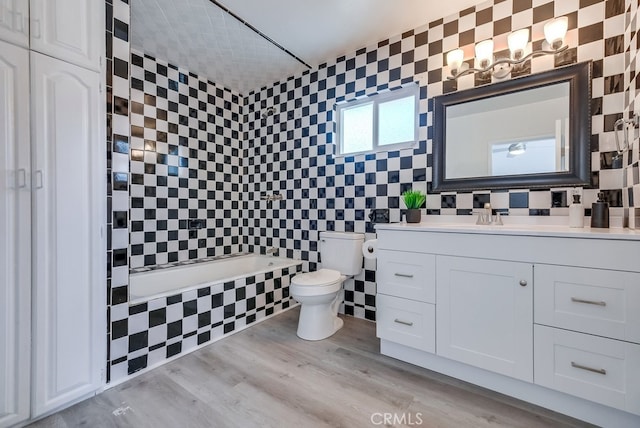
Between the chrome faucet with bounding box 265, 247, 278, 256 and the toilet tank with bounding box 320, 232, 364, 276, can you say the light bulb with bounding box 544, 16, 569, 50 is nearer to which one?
the toilet tank with bounding box 320, 232, 364, 276

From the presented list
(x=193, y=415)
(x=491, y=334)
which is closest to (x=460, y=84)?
(x=491, y=334)

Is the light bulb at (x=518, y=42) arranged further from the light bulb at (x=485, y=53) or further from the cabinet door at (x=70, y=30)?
the cabinet door at (x=70, y=30)

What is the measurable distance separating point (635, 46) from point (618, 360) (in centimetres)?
152

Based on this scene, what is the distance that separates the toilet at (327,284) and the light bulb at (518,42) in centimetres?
164

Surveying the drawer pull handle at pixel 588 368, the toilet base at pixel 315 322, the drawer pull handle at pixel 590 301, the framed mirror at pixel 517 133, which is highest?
the framed mirror at pixel 517 133

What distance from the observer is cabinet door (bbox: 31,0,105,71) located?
1.26 m

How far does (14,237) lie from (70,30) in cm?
103

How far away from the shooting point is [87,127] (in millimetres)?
1401

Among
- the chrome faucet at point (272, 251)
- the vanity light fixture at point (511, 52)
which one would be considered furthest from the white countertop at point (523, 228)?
the chrome faucet at point (272, 251)

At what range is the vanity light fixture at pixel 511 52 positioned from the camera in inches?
64.6

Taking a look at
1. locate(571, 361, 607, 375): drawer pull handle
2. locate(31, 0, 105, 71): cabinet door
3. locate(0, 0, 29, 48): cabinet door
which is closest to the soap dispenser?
locate(571, 361, 607, 375): drawer pull handle

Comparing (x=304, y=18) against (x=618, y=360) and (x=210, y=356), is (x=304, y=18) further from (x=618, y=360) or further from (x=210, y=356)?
(x=618, y=360)

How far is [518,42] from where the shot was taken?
1.75 m

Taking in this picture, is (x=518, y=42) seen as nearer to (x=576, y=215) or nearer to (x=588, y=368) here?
(x=576, y=215)
